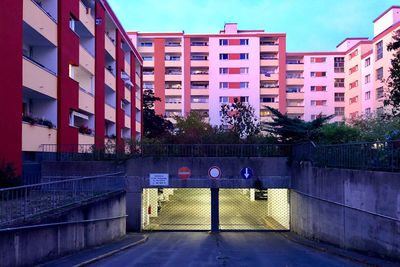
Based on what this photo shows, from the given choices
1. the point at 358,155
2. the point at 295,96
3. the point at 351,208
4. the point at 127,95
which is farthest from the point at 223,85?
the point at 351,208

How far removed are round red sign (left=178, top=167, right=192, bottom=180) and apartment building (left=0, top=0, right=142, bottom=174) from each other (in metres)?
3.86

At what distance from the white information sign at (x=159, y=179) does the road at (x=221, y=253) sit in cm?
247

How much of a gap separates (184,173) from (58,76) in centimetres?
818

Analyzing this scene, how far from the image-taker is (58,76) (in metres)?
23.6

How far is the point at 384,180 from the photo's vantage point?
12.1m

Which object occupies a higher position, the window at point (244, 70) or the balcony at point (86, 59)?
the window at point (244, 70)

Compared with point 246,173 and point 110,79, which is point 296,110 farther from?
point 246,173

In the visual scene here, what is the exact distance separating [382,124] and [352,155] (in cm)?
1101

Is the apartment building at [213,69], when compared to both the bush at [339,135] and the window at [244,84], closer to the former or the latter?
the window at [244,84]

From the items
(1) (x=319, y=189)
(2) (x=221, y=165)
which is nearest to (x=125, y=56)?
(2) (x=221, y=165)

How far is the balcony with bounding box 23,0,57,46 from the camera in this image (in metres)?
19.6

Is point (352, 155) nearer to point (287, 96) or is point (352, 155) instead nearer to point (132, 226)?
point (132, 226)

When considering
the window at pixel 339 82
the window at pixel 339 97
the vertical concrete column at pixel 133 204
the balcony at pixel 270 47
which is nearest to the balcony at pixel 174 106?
the balcony at pixel 270 47

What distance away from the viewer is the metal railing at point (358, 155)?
1226 cm
